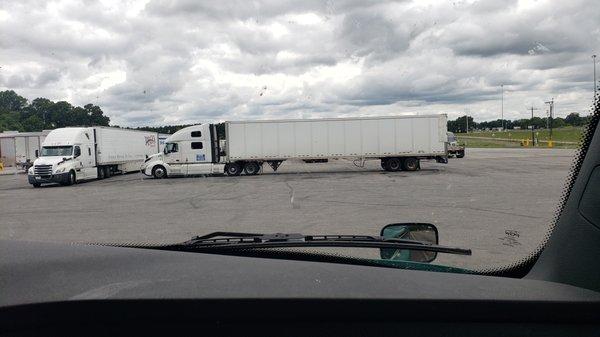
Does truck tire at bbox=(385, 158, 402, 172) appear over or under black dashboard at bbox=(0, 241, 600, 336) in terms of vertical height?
under

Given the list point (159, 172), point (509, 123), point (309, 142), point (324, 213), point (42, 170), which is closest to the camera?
point (509, 123)

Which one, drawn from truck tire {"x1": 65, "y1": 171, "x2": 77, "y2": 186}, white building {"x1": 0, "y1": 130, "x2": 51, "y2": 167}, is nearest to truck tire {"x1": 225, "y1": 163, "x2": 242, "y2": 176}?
truck tire {"x1": 65, "y1": 171, "x2": 77, "y2": 186}

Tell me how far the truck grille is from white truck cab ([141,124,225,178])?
19.2 ft

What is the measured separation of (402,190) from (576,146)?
50.7ft

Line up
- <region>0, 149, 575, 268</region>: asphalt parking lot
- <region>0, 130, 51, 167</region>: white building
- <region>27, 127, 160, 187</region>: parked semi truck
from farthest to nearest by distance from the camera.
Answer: <region>0, 130, 51, 167</region>: white building → <region>27, 127, 160, 187</region>: parked semi truck → <region>0, 149, 575, 268</region>: asphalt parking lot

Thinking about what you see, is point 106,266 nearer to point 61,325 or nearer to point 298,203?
point 61,325

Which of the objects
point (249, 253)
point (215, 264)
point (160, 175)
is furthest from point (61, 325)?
point (160, 175)

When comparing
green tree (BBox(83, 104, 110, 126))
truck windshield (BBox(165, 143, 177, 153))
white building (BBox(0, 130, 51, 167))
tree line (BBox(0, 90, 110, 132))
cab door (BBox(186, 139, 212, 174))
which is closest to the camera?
green tree (BBox(83, 104, 110, 126))

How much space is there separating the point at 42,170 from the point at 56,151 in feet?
8.54

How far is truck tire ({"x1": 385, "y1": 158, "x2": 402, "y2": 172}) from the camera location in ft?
105

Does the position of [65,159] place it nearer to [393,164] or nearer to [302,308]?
[393,164]

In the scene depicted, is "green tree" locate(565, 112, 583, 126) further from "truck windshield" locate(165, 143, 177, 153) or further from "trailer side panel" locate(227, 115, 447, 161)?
"truck windshield" locate(165, 143, 177, 153)

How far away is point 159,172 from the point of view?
3069 centimetres

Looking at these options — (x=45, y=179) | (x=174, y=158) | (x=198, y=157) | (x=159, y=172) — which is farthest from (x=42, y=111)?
(x=198, y=157)
